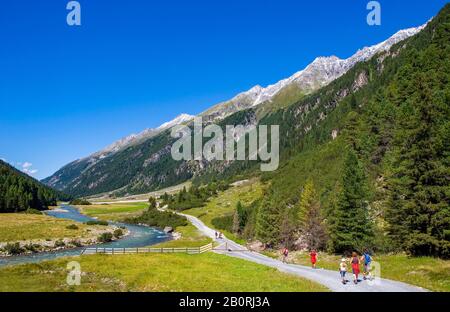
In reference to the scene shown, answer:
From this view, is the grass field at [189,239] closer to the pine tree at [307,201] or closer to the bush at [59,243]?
the bush at [59,243]

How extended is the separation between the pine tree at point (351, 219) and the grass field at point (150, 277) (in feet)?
56.0

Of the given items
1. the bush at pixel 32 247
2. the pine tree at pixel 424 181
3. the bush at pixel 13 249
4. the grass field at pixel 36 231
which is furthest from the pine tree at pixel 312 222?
the grass field at pixel 36 231

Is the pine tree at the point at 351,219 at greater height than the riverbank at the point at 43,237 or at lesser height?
greater

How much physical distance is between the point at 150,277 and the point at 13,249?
194 feet

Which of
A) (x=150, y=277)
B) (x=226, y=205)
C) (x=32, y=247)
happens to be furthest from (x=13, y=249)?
(x=226, y=205)

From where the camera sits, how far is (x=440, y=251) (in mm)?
38781

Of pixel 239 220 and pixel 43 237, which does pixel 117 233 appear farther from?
pixel 239 220

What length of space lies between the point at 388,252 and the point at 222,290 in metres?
31.7

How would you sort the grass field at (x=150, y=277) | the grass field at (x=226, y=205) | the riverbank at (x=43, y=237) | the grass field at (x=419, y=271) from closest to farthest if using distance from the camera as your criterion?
the grass field at (x=419, y=271)
the grass field at (x=150, y=277)
the riverbank at (x=43, y=237)
the grass field at (x=226, y=205)

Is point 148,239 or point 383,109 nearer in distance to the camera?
point 383,109

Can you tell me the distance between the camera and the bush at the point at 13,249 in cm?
8096
